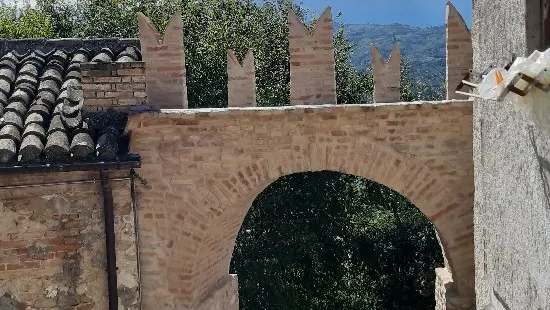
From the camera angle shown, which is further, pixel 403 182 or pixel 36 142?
pixel 403 182

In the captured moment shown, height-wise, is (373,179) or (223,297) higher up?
(373,179)

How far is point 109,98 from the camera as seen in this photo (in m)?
5.54

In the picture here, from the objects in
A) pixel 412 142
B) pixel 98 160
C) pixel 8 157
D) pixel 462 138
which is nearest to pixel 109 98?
pixel 98 160

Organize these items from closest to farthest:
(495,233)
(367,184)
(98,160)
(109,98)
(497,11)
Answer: (497,11) < (495,233) < (98,160) < (109,98) < (367,184)

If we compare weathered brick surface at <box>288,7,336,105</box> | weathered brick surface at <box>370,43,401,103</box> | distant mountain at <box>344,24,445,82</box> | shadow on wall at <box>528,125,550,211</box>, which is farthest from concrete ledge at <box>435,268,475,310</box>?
distant mountain at <box>344,24,445,82</box>

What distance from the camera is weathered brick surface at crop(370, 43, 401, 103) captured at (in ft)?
18.1

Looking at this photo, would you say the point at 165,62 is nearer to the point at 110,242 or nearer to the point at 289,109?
the point at 289,109

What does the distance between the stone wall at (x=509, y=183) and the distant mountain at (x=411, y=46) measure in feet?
31.5

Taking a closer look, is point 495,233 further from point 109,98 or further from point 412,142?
point 109,98

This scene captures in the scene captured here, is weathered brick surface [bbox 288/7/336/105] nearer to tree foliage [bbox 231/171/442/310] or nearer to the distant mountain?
tree foliage [bbox 231/171/442/310]

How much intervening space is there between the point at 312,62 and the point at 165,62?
137cm

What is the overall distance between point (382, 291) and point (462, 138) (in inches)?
318

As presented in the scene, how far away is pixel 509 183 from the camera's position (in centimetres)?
436

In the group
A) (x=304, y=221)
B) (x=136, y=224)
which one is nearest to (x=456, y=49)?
(x=136, y=224)
